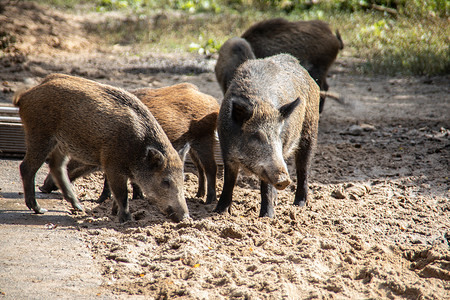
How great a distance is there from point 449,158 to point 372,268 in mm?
3682

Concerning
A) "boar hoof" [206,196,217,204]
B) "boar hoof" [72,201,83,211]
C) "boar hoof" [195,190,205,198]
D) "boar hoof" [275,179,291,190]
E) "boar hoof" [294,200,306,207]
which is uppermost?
"boar hoof" [275,179,291,190]

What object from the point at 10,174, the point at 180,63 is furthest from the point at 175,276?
the point at 180,63

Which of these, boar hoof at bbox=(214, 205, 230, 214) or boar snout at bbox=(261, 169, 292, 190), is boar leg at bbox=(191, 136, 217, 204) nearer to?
boar hoof at bbox=(214, 205, 230, 214)

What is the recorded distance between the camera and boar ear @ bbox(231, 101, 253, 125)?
4.59 m

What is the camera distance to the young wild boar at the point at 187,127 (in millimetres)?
5328

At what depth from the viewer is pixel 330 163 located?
6680 millimetres

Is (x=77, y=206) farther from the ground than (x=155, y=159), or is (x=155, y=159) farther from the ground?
(x=155, y=159)

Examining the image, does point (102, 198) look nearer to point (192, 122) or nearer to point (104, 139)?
point (104, 139)

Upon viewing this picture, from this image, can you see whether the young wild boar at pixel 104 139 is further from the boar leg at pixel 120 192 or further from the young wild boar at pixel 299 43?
the young wild boar at pixel 299 43

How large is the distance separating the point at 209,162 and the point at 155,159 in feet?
2.81

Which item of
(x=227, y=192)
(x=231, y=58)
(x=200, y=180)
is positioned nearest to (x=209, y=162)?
(x=200, y=180)

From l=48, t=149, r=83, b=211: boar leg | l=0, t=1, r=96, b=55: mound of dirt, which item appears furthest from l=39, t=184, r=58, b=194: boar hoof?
l=0, t=1, r=96, b=55: mound of dirt

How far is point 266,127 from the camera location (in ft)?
15.3

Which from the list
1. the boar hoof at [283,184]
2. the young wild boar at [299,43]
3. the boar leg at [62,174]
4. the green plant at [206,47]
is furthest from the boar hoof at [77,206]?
the green plant at [206,47]
